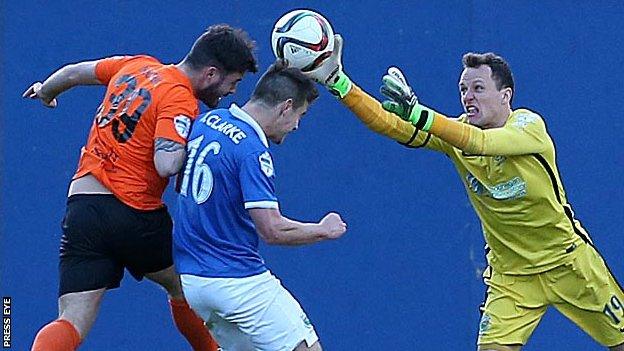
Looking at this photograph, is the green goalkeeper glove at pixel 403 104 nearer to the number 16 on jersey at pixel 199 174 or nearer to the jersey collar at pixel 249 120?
the jersey collar at pixel 249 120

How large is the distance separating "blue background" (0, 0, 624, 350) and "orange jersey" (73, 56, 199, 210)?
1829mm

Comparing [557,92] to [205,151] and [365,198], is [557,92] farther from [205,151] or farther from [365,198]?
[205,151]

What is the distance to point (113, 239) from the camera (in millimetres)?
6035

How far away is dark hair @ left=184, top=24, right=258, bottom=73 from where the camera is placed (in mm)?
5961

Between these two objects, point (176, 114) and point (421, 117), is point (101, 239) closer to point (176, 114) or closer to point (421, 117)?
point (176, 114)

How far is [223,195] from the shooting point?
5523 mm

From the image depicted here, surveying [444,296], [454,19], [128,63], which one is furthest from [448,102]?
[128,63]

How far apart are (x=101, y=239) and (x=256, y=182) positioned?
3.06 feet

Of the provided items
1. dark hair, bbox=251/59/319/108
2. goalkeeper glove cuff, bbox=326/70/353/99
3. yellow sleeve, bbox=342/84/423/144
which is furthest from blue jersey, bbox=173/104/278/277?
yellow sleeve, bbox=342/84/423/144

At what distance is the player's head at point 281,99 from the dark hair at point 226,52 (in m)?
0.30

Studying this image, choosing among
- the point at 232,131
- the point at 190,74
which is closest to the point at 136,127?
the point at 190,74

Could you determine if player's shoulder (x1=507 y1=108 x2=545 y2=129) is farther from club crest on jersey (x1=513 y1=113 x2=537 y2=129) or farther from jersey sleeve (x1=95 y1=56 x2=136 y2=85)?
jersey sleeve (x1=95 y1=56 x2=136 y2=85)

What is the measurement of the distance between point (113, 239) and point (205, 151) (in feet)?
2.33

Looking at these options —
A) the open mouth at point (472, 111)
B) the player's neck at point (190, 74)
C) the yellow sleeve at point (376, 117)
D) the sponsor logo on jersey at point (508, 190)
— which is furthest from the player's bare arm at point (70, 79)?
the sponsor logo on jersey at point (508, 190)
